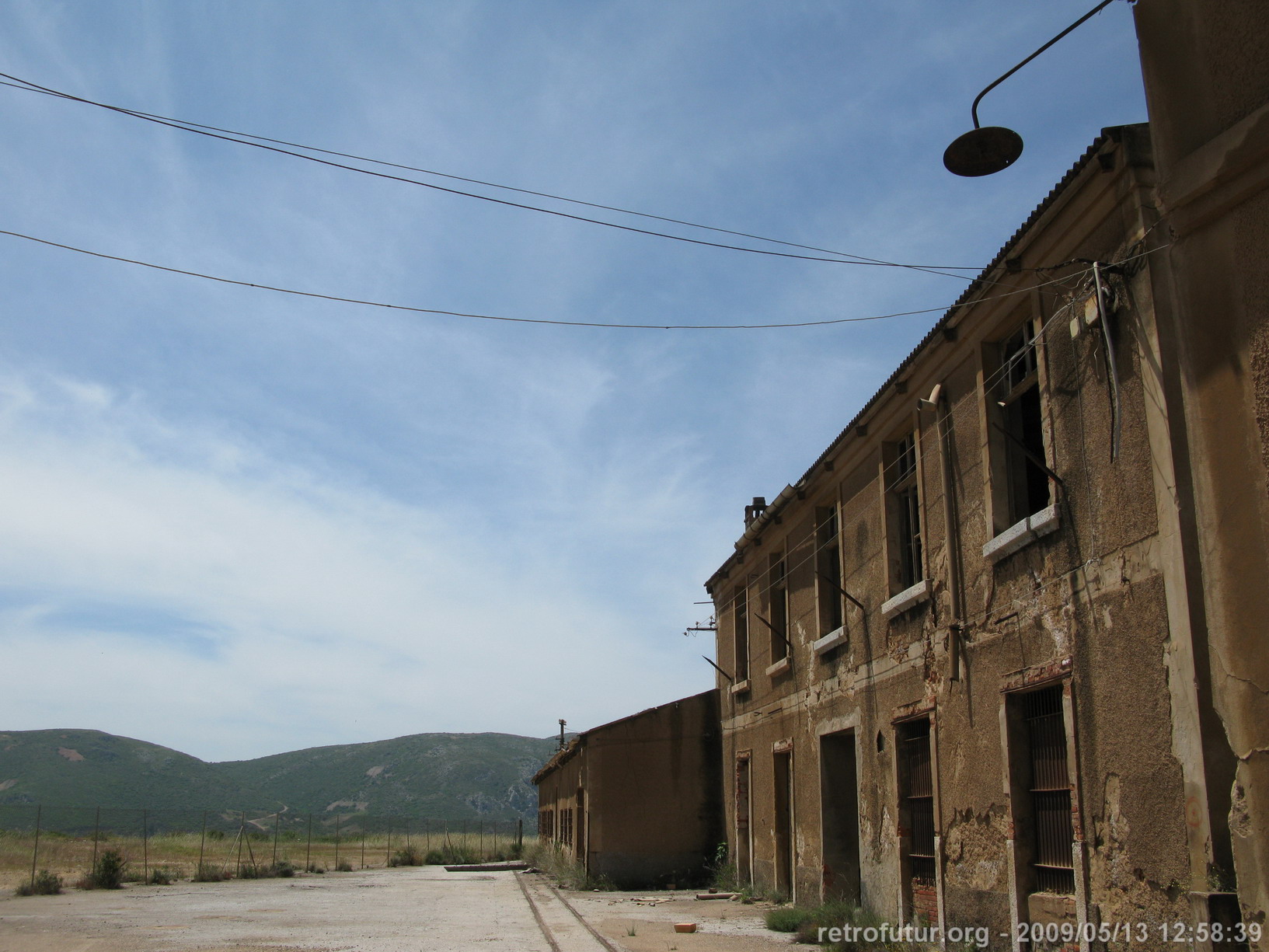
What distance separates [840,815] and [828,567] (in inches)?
137

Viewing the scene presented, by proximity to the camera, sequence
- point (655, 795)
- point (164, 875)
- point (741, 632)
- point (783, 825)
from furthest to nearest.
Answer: point (164, 875) → point (655, 795) → point (741, 632) → point (783, 825)

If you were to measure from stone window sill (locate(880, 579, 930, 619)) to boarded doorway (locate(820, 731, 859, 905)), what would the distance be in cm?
252

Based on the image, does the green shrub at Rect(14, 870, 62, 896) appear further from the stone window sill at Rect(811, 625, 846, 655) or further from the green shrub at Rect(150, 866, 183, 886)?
the stone window sill at Rect(811, 625, 846, 655)

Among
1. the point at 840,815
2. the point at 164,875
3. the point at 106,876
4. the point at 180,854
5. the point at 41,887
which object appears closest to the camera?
the point at 840,815

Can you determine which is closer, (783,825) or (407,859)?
(783,825)

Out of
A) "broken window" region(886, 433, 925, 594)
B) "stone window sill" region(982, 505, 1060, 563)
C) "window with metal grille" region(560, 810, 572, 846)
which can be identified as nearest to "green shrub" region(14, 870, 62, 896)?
"window with metal grille" region(560, 810, 572, 846)

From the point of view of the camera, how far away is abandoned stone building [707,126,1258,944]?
696 cm

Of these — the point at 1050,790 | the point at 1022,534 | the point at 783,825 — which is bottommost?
the point at 783,825

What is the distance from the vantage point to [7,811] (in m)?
94.6

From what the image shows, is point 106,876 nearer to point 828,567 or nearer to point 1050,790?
point 828,567

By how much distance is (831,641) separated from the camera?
13.9 meters

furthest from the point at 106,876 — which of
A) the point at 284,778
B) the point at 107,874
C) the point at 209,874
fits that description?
the point at 284,778

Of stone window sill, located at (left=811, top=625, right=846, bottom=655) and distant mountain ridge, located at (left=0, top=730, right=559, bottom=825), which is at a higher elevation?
stone window sill, located at (left=811, top=625, right=846, bottom=655)

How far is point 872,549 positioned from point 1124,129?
6.32 meters
